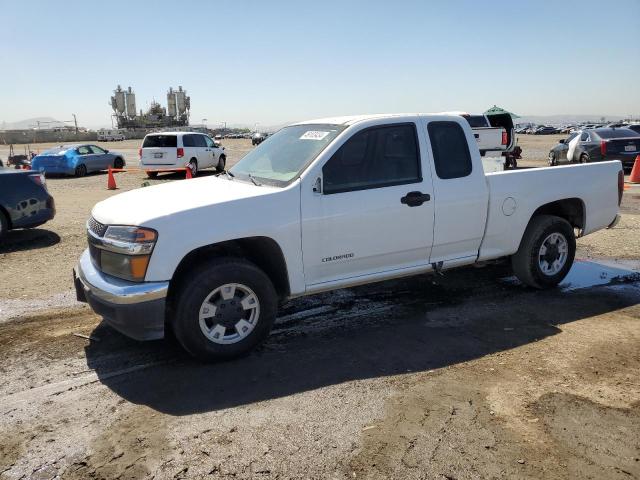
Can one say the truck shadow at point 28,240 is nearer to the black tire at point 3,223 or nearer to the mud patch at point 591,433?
the black tire at point 3,223

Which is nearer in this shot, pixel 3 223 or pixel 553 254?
pixel 553 254

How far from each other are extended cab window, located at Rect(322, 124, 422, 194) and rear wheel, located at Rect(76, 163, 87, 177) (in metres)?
18.4

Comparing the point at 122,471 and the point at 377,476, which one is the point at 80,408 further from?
the point at 377,476

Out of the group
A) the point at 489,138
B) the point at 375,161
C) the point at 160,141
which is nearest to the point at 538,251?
the point at 375,161

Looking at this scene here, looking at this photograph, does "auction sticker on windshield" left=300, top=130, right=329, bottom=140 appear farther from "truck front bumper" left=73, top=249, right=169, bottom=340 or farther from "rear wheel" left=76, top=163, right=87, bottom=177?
"rear wheel" left=76, top=163, right=87, bottom=177

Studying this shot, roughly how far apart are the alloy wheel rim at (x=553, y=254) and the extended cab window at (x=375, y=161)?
1996 millimetres

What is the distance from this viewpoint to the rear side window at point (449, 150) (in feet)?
16.8

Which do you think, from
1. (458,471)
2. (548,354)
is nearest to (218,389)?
(458,471)

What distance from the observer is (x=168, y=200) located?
439cm

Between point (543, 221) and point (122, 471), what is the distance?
4.79 m

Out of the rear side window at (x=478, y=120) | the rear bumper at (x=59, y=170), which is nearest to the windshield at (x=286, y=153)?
the rear side window at (x=478, y=120)

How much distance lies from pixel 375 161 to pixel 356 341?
62.8 inches

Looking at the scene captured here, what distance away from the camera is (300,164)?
470cm

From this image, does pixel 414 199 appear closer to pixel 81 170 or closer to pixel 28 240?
pixel 28 240
